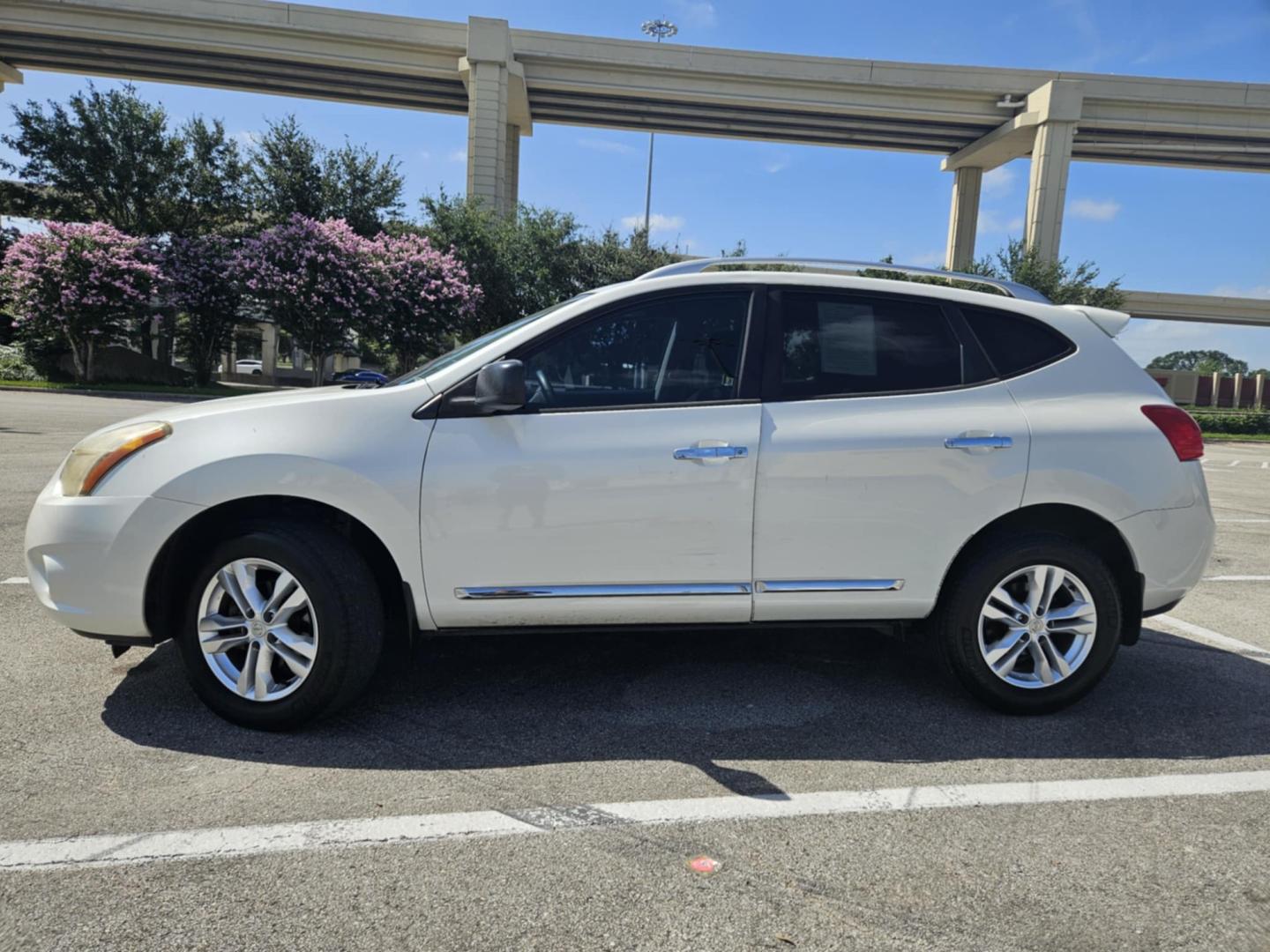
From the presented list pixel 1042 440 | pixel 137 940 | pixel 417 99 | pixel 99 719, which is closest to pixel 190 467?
pixel 99 719

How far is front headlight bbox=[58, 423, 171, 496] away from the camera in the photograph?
3.22m

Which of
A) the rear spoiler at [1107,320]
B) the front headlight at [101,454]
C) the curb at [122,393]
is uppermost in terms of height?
the rear spoiler at [1107,320]

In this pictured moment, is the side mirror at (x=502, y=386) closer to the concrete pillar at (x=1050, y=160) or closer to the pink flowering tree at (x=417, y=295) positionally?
the pink flowering tree at (x=417, y=295)

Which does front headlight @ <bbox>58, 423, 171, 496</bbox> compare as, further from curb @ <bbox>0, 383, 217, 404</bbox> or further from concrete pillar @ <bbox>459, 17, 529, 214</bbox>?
concrete pillar @ <bbox>459, 17, 529, 214</bbox>

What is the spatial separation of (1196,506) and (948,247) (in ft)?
159

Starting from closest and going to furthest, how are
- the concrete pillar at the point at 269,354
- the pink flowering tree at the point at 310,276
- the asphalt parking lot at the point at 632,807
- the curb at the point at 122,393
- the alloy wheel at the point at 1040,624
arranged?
the asphalt parking lot at the point at 632,807
the alloy wheel at the point at 1040,624
the curb at the point at 122,393
the pink flowering tree at the point at 310,276
the concrete pillar at the point at 269,354

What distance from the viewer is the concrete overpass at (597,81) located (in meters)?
34.2

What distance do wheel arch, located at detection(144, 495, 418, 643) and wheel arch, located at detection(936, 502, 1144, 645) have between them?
241 centimetres

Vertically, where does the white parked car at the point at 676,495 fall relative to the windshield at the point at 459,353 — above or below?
below

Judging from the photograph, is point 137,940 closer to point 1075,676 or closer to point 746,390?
point 746,390

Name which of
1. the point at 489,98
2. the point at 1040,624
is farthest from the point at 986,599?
the point at 489,98

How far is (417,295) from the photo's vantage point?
101ft

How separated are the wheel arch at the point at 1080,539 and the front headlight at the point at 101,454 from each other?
3.37 m

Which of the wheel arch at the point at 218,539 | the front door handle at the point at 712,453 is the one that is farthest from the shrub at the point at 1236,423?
the wheel arch at the point at 218,539
